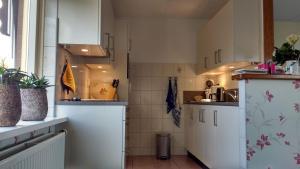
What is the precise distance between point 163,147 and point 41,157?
3002mm

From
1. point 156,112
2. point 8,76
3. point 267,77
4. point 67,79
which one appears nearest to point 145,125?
point 156,112

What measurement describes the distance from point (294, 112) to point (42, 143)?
1779 millimetres

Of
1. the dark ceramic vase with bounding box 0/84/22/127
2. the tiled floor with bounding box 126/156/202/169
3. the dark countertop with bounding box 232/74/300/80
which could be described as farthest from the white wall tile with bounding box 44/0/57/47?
the tiled floor with bounding box 126/156/202/169

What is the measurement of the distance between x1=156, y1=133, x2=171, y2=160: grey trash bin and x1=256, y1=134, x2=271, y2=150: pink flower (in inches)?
103

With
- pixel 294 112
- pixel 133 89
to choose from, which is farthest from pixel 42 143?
pixel 133 89

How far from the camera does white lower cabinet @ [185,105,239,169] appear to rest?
279cm

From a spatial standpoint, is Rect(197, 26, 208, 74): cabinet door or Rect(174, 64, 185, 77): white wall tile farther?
Rect(174, 64, 185, 77): white wall tile

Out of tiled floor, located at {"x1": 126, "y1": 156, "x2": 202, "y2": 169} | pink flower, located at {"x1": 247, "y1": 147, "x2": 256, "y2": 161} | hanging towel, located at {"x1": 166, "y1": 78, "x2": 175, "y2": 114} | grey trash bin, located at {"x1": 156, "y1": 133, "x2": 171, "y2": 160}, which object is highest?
hanging towel, located at {"x1": 166, "y1": 78, "x2": 175, "y2": 114}

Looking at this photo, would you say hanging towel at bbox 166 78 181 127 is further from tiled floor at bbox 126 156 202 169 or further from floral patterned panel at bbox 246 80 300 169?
floral patterned panel at bbox 246 80 300 169

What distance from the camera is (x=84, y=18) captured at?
2.63 metres

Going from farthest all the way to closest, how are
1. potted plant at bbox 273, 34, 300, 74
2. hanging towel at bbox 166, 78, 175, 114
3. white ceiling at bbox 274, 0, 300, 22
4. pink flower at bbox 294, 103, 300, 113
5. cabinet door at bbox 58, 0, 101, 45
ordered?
hanging towel at bbox 166, 78, 175, 114
white ceiling at bbox 274, 0, 300, 22
cabinet door at bbox 58, 0, 101, 45
potted plant at bbox 273, 34, 300, 74
pink flower at bbox 294, 103, 300, 113

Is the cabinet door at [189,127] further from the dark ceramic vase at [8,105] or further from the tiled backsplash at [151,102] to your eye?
the dark ceramic vase at [8,105]

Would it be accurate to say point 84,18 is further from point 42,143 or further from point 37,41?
point 42,143

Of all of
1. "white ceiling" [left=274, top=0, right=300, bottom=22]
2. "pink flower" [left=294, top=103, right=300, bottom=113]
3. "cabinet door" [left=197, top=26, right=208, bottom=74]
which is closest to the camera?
"pink flower" [left=294, top=103, right=300, bottom=113]
